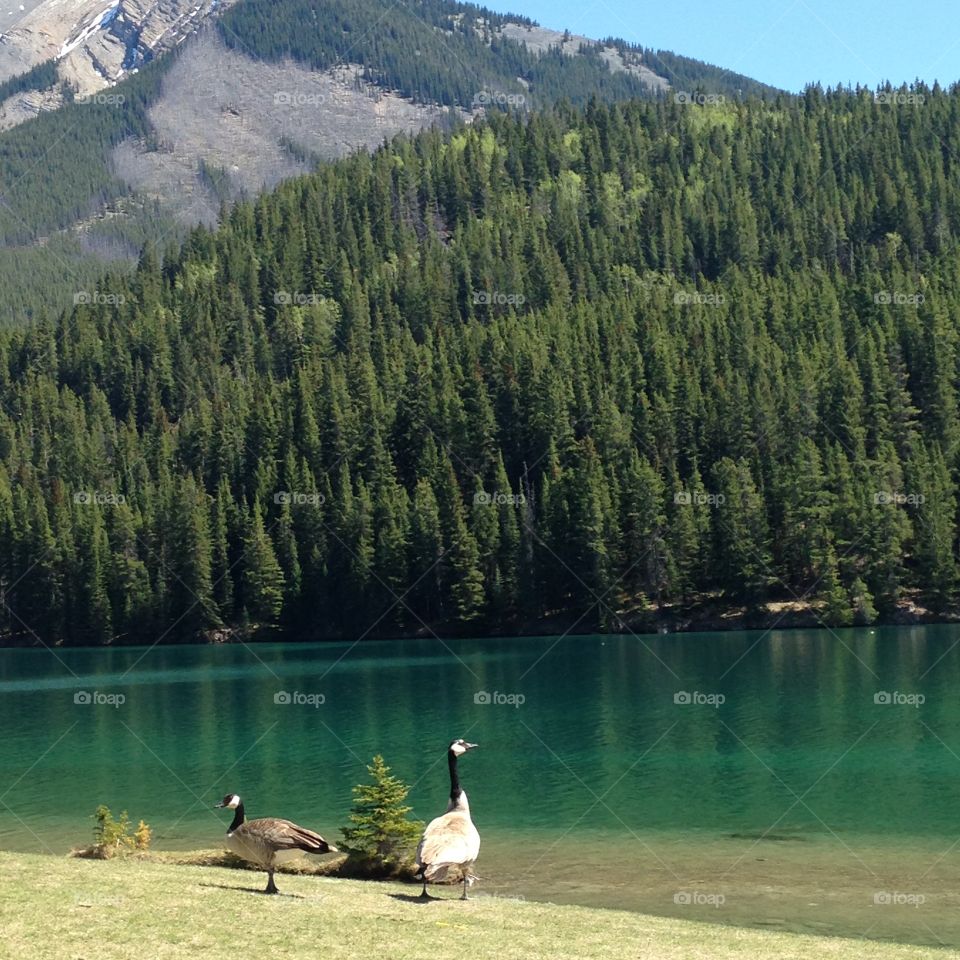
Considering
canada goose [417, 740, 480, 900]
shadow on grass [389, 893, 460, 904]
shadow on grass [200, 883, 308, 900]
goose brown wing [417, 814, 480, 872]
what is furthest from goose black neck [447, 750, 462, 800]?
shadow on grass [200, 883, 308, 900]

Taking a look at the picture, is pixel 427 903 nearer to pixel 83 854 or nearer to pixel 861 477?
pixel 83 854

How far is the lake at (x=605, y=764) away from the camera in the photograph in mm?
32719

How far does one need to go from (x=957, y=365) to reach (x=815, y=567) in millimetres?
40080

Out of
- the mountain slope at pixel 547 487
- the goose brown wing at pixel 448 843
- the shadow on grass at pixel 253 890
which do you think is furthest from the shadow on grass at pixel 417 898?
the mountain slope at pixel 547 487

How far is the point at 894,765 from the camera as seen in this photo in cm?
4922

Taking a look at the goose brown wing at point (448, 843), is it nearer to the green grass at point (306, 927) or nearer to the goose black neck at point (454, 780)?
the goose black neck at point (454, 780)

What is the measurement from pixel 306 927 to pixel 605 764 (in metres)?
33.1

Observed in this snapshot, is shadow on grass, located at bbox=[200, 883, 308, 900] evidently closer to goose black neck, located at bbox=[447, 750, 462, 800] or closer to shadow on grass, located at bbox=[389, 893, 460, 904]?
shadow on grass, located at bbox=[389, 893, 460, 904]

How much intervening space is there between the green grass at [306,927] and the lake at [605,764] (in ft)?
19.0

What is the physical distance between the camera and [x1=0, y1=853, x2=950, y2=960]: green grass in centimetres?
1842

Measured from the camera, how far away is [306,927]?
20141mm

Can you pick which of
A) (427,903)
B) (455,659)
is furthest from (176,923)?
(455,659)

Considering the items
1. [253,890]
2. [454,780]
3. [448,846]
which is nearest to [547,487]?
[454,780]

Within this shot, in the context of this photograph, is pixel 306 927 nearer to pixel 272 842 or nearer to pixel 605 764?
pixel 272 842
